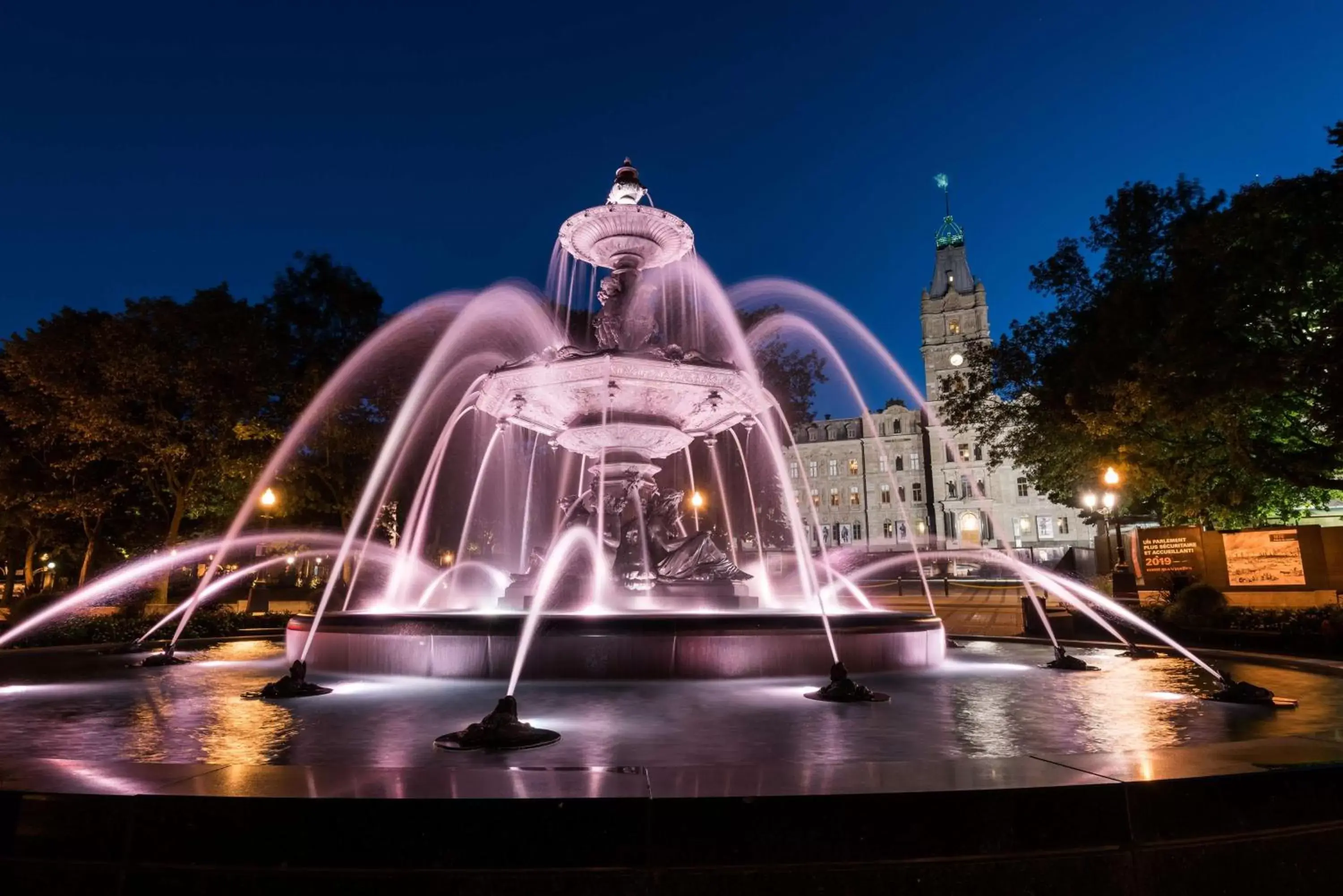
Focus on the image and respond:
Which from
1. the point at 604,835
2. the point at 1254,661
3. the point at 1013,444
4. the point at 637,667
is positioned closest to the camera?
the point at 604,835

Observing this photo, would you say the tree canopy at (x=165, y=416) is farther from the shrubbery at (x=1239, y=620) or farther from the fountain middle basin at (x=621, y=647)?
the shrubbery at (x=1239, y=620)

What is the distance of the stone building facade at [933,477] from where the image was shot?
83.7 meters

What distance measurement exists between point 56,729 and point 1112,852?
726cm

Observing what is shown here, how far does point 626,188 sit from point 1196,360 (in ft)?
45.1

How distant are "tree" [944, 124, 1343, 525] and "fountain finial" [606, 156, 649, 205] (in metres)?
13.5

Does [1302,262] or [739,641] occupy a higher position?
[1302,262]

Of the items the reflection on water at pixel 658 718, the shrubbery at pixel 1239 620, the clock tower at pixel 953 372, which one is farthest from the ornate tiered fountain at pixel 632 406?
the clock tower at pixel 953 372

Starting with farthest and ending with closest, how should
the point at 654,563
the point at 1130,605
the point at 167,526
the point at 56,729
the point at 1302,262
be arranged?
the point at 167,526 < the point at 1130,605 < the point at 1302,262 < the point at 654,563 < the point at 56,729

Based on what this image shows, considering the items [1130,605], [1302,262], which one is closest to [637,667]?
[1130,605]

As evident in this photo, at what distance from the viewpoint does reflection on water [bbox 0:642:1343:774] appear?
538 cm

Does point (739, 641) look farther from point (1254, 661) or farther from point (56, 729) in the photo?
point (1254, 661)

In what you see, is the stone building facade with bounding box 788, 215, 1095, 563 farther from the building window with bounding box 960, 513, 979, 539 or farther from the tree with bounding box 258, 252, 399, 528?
the tree with bounding box 258, 252, 399, 528

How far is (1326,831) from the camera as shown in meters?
3.69

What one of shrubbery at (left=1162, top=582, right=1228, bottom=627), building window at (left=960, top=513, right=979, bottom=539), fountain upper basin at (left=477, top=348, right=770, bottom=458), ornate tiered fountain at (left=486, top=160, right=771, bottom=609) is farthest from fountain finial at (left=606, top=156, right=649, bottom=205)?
building window at (left=960, top=513, right=979, bottom=539)
